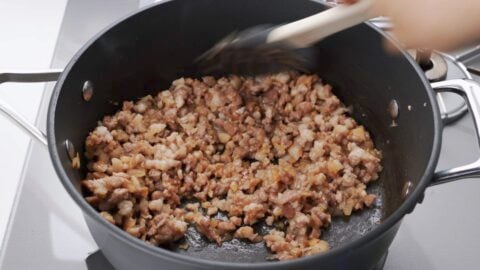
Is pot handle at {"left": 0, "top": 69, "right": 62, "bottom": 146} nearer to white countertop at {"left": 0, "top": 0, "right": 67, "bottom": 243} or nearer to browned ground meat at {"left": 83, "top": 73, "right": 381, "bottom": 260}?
browned ground meat at {"left": 83, "top": 73, "right": 381, "bottom": 260}

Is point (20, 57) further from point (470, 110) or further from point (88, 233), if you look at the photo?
point (470, 110)

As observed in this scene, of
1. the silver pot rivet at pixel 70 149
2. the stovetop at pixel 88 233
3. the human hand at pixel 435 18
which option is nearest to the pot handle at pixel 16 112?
the silver pot rivet at pixel 70 149

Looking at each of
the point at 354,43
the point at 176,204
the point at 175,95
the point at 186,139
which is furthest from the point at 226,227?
the point at 354,43

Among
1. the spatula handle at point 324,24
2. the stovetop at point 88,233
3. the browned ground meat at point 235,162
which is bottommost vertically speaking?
the stovetop at point 88,233

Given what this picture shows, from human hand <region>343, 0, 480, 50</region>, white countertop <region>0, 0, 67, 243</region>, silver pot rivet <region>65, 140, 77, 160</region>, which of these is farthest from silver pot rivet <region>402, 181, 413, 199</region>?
white countertop <region>0, 0, 67, 243</region>

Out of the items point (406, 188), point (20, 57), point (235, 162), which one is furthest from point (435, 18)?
point (20, 57)

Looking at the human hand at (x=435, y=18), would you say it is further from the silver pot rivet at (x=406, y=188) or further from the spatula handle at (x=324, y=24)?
the silver pot rivet at (x=406, y=188)
